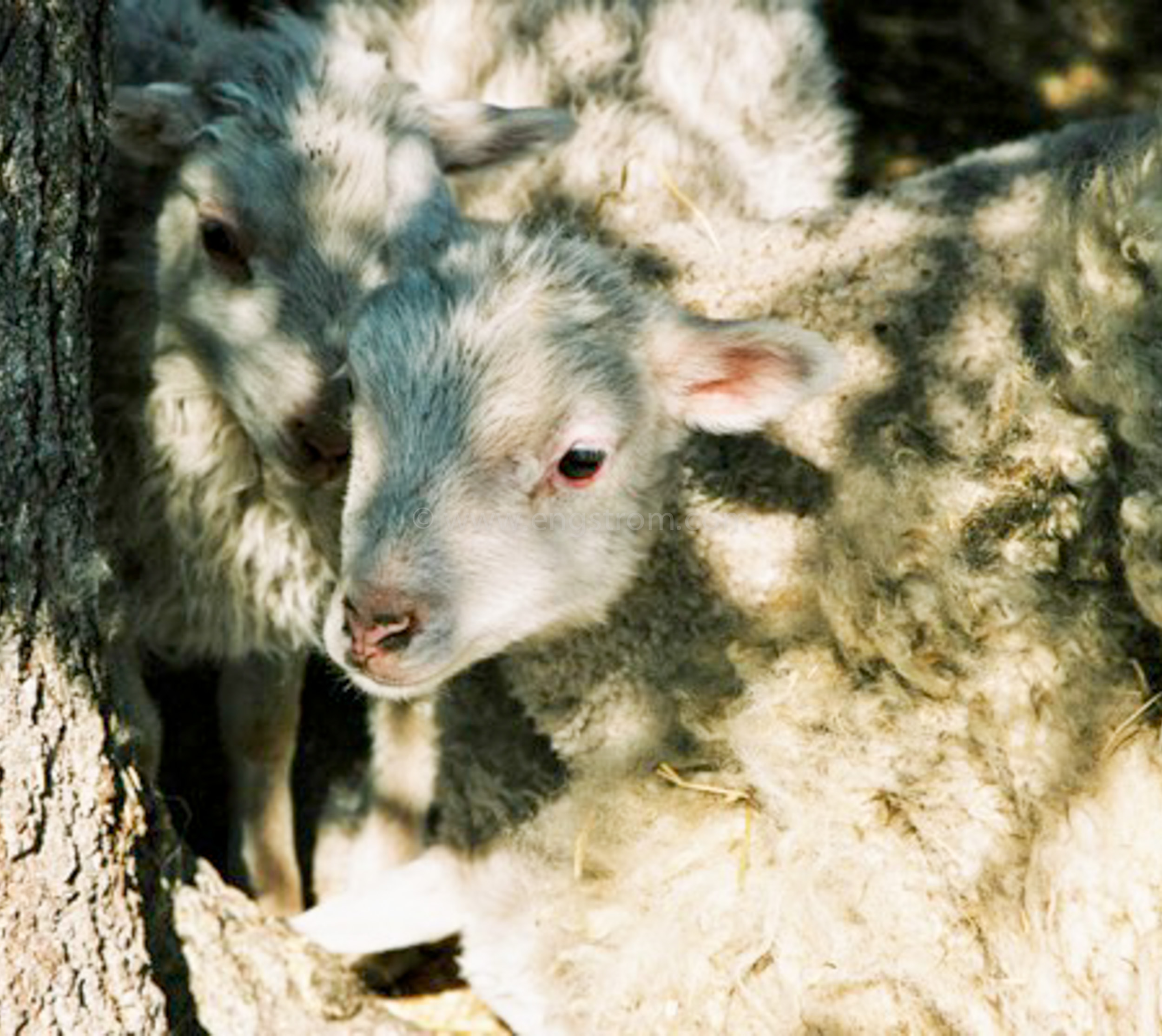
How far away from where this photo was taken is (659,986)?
11.1ft

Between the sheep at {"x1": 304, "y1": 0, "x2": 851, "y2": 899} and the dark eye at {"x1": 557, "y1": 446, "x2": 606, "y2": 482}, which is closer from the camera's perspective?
the dark eye at {"x1": 557, "y1": 446, "x2": 606, "y2": 482}

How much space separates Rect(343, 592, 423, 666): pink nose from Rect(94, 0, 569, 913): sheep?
0.54 metres

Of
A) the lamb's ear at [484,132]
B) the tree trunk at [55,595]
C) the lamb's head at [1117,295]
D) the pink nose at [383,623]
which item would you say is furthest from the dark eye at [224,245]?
the lamb's head at [1117,295]

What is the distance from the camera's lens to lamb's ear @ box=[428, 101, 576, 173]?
396 cm

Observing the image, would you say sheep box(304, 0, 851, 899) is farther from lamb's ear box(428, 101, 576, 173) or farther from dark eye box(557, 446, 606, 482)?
dark eye box(557, 446, 606, 482)

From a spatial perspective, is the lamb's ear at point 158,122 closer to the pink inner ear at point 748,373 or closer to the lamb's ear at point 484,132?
the lamb's ear at point 484,132

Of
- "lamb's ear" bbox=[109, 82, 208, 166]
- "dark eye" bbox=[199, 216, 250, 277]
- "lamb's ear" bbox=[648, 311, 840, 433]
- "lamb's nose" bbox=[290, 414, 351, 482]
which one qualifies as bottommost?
"lamb's nose" bbox=[290, 414, 351, 482]

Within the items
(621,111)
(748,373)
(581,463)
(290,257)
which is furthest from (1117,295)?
(621,111)

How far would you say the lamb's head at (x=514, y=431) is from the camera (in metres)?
3.04

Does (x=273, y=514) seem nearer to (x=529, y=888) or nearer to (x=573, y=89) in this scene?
(x=529, y=888)

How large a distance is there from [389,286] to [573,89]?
1.50 meters

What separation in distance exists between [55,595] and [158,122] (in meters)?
1.25

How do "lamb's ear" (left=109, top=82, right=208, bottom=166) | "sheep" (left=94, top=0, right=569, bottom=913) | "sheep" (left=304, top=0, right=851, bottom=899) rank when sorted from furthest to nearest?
"sheep" (left=304, top=0, right=851, bottom=899) → "lamb's ear" (left=109, top=82, right=208, bottom=166) → "sheep" (left=94, top=0, right=569, bottom=913)

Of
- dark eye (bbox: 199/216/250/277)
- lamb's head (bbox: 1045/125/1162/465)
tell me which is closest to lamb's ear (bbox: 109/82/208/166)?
dark eye (bbox: 199/216/250/277)
